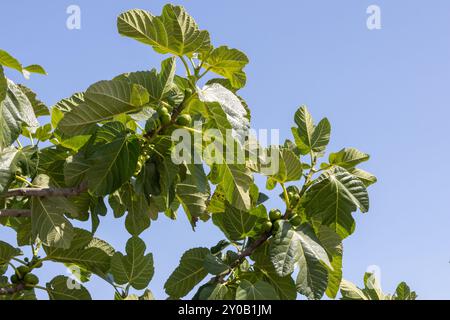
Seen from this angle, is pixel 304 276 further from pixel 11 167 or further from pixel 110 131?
pixel 11 167

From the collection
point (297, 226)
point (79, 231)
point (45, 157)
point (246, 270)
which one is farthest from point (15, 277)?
point (297, 226)

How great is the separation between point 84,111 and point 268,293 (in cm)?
110

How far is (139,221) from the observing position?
10.6 feet

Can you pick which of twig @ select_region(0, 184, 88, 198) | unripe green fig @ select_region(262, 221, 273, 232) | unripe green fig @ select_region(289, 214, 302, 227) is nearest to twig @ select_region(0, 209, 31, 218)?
twig @ select_region(0, 184, 88, 198)

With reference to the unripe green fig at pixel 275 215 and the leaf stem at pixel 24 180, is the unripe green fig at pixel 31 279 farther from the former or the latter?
the unripe green fig at pixel 275 215

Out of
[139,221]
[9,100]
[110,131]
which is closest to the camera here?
[9,100]

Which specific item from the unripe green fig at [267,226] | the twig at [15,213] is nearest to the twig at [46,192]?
the twig at [15,213]

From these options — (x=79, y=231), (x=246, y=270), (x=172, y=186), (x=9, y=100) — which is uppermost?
(x=9, y=100)

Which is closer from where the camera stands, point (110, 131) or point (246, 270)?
point (110, 131)

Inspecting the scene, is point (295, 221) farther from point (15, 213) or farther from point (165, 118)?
point (15, 213)

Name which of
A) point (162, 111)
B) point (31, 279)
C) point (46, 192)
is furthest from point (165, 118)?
point (31, 279)

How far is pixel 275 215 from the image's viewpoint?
2912mm

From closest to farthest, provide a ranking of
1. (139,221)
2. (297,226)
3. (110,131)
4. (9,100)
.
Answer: (9,100) → (110,131) → (297,226) → (139,221)

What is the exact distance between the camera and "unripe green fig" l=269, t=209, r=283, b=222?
291cm
